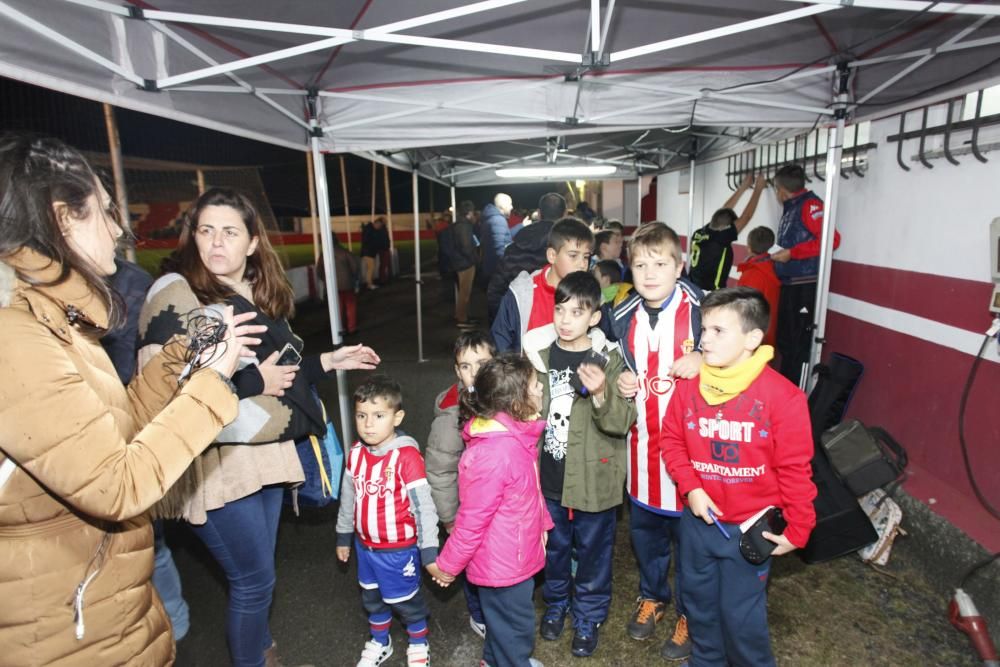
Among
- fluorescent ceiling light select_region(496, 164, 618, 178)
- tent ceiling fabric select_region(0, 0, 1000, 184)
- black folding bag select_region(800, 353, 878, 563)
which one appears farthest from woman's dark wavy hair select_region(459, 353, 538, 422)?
fluorescent ceiling light select_region(496, 164, 618, 178)

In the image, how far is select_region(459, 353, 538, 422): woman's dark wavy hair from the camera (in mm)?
1884

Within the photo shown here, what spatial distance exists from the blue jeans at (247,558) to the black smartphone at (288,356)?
17.9 inches

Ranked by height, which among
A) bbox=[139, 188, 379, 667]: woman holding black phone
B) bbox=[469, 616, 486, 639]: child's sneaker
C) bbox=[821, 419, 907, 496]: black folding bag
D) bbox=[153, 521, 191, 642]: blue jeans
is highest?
bbox=[139, 188, 379, 667]: woman holding black phone

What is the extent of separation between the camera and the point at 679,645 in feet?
7.96

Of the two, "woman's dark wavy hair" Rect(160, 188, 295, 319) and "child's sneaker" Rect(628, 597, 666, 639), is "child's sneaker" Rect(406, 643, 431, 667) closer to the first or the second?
"child's sneaker" Rect(628, 597, 666, 639)

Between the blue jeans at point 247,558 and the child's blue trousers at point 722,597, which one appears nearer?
the blue jeans at point 247,558

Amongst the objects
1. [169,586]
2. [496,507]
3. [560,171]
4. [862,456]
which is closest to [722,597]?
[496,507]

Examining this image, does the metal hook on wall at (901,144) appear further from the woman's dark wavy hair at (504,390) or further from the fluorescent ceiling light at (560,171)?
the fluorescent ceiling light at (560,171)

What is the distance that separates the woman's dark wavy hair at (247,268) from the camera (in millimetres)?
1839

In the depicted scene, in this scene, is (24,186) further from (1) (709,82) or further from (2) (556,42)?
(1) (709,82)

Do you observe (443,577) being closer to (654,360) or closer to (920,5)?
(654,360)

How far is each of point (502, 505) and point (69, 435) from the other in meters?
1.27

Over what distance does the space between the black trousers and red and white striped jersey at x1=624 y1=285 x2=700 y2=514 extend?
9.21ft

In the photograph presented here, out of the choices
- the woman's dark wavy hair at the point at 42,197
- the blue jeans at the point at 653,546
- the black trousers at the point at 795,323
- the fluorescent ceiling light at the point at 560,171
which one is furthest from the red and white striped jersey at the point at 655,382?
the fluorescent ceiling light at the point at 560,171
